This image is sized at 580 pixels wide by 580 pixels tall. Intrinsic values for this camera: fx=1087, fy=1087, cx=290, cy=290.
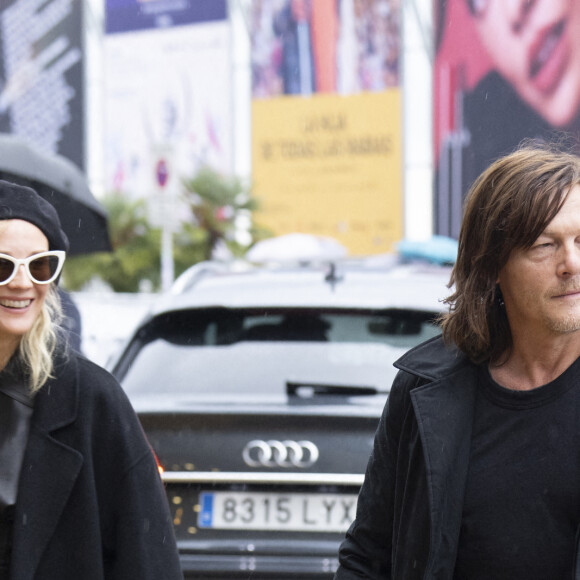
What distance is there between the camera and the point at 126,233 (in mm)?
24969

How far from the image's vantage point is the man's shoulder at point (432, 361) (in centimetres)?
221

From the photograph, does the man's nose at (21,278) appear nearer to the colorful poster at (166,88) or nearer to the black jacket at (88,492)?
the black jacket at (88,492)

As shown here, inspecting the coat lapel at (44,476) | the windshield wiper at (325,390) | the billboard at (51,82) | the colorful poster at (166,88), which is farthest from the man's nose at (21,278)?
the billboard at (51,82)

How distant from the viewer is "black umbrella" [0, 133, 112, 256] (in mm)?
5711

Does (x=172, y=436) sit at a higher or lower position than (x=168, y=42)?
lower

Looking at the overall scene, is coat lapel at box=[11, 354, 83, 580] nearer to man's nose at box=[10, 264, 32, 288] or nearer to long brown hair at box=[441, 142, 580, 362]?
man's nose at box=[10, 264, 32, 288]

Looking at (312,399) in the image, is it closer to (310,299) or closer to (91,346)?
(310,299)

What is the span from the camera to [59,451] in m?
2.29

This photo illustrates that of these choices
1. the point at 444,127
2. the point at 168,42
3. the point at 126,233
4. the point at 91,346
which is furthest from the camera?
the point at 168,42

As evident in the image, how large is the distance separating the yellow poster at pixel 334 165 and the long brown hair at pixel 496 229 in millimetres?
29661

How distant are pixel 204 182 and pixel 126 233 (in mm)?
2141

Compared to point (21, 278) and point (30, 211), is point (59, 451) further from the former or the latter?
point (30, 211)

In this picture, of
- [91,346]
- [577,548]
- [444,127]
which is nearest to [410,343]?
[577,548]

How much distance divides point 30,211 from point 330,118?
102 ft
